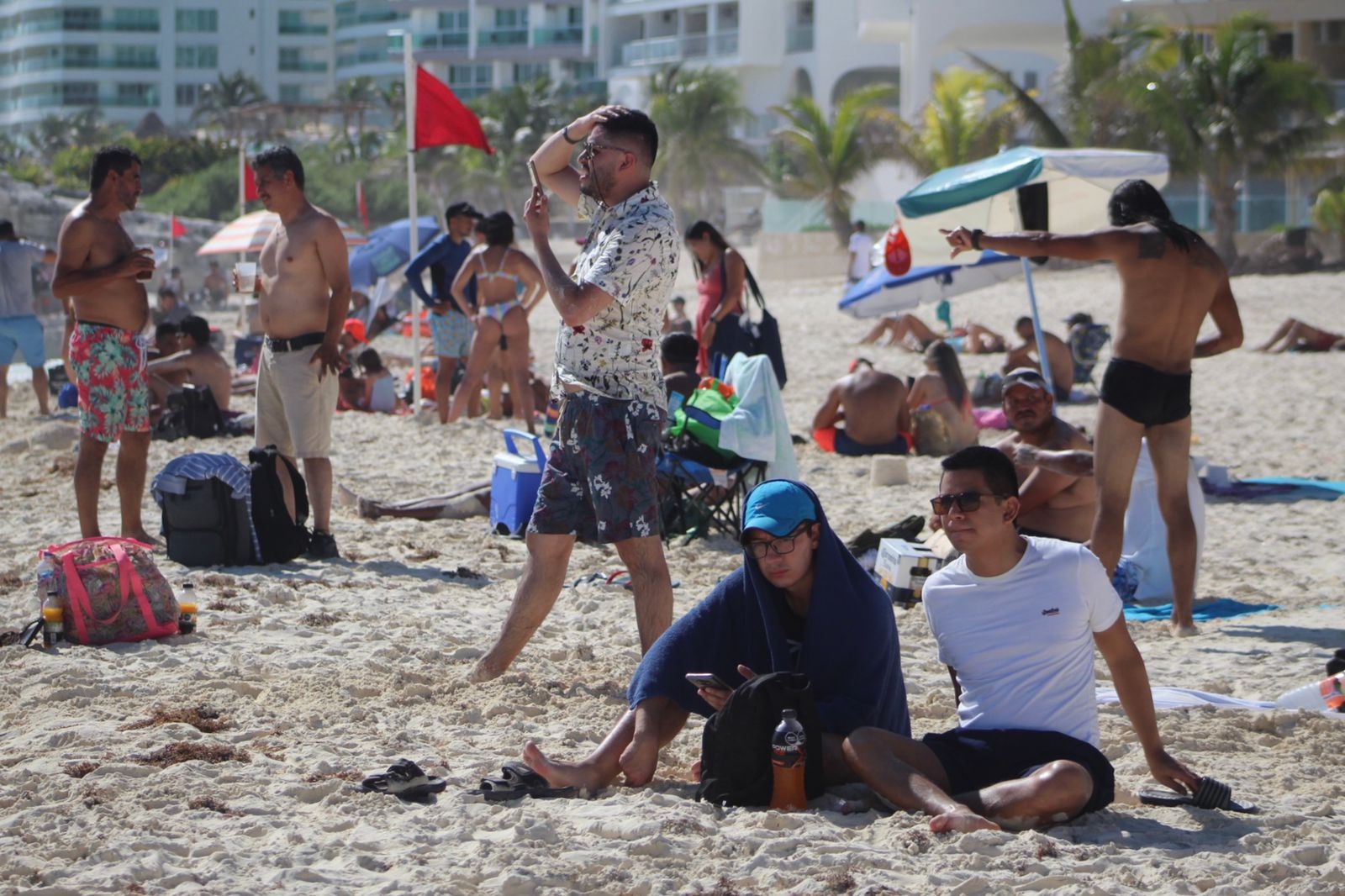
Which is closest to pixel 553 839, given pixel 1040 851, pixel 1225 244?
pixel 1040 851

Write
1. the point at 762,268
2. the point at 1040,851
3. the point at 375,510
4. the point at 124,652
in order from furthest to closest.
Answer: the point at 762,268, the point at 375,510, the point at 124,652, the point at 1040,851

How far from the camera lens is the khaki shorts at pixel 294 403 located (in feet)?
21.5

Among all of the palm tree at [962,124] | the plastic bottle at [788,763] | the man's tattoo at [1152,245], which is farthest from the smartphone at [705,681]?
the palm tree at [962,124]

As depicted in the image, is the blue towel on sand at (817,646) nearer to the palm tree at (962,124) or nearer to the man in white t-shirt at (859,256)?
the man in white t-shirt at (859,256)

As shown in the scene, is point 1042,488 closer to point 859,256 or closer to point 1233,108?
point 859,256

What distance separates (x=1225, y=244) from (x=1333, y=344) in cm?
1225

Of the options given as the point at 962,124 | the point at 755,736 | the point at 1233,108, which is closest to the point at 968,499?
the point at 755,736

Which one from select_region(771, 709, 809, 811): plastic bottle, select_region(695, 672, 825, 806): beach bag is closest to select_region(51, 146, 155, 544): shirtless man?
select_region(695, 672, 825, 806): beach bag

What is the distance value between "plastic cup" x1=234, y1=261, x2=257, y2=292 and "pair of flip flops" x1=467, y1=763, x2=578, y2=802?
3.65 metres

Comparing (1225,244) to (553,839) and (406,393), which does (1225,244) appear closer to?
(406,393)

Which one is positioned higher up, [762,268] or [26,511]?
[762,268]

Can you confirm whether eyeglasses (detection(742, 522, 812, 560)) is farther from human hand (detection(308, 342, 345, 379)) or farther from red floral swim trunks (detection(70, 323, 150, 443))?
red floral swim trunks (detection(70, 323, 150, 443))

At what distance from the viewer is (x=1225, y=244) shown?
91.5ft

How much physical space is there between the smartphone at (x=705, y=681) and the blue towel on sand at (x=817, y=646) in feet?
0.28
